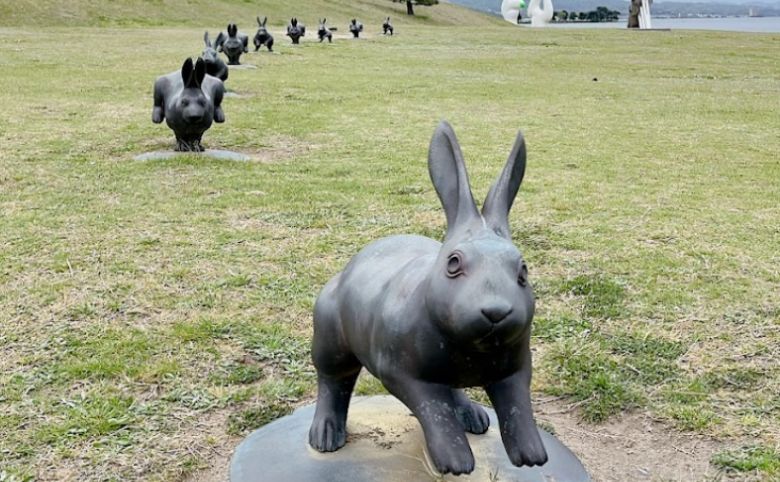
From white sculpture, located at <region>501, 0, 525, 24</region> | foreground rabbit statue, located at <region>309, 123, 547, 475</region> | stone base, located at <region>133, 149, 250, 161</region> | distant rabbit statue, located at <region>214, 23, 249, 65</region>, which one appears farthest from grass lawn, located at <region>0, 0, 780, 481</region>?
white sculpture, located at <region>501, 0, 525, 24</region>

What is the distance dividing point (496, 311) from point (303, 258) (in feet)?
10.8

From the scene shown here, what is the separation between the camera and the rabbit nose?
6.11 feet

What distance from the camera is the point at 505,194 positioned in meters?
2.19

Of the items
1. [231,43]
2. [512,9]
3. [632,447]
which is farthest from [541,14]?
[632,447]

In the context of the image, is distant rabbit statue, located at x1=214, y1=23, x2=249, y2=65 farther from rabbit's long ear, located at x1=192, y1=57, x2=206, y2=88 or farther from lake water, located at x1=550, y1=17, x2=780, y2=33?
lake water, located at x1=550, y1=17, x2=780, y2=33

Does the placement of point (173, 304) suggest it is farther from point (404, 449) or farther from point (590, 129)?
point (590, 129)

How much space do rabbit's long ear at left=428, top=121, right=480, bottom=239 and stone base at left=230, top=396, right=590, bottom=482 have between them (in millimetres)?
852

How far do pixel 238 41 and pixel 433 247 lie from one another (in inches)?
627

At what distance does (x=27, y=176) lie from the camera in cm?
724

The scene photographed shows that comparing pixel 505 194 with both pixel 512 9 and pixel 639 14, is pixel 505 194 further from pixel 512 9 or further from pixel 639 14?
pixel 512 9

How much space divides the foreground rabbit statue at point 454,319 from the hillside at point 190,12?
32337 millimetres

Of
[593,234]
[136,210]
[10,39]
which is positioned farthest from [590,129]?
[10,39]

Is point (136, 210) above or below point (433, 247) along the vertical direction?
below

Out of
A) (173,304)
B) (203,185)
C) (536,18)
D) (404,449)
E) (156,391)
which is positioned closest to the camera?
(404,449)
